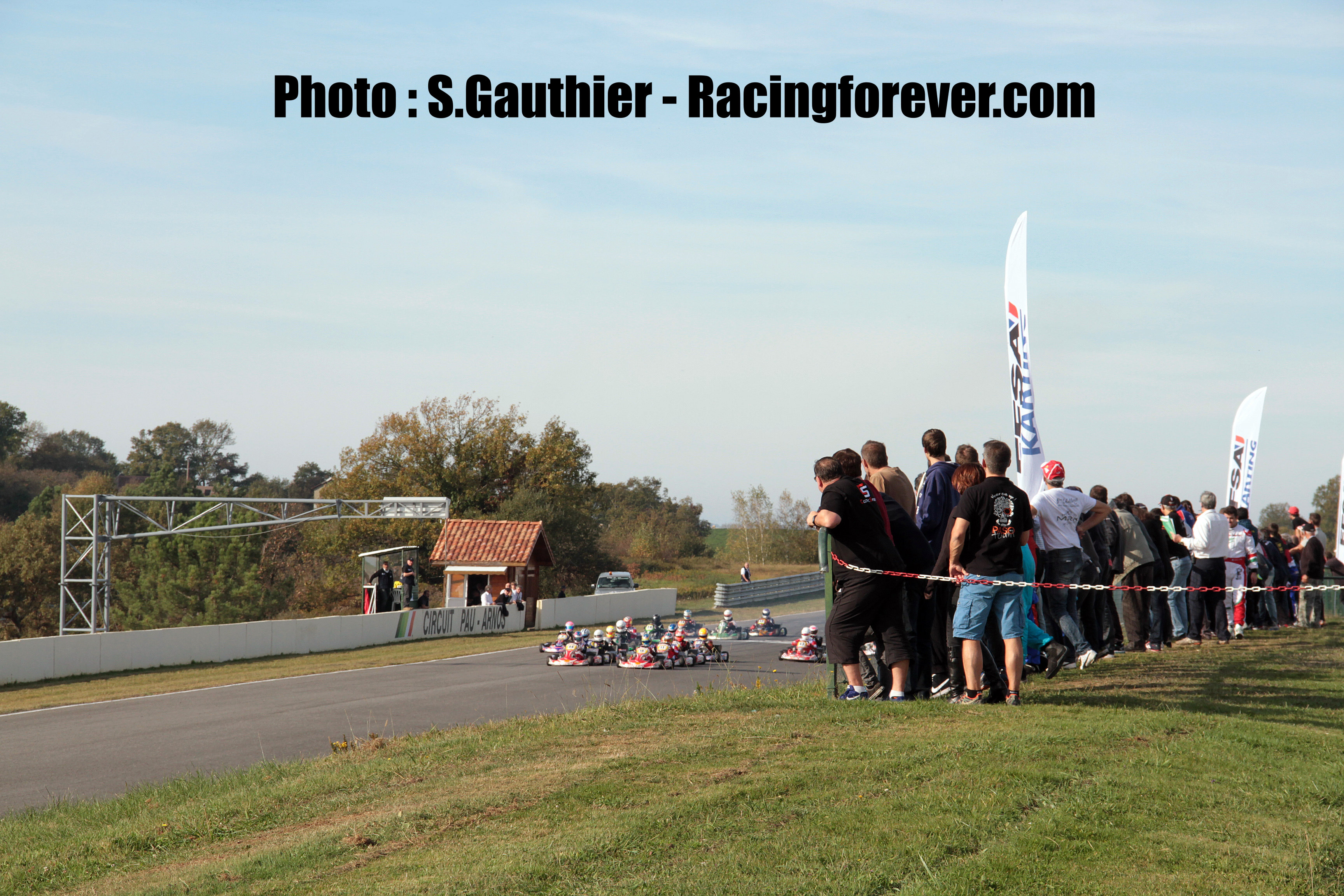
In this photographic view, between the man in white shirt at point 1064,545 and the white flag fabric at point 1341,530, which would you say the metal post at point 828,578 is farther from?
the white flag fabric at point 1341,530

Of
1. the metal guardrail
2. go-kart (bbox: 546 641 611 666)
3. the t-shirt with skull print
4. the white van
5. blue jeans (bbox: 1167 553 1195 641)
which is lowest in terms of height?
the metal guardrail

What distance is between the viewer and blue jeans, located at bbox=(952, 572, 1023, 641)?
27.1 ft

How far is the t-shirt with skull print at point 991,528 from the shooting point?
8219 millimetres

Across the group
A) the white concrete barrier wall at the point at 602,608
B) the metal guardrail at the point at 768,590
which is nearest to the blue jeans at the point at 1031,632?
the white concrete barrier wall at the point at 602,608

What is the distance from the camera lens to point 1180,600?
14.8 meters

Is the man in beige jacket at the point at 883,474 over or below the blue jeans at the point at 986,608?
over

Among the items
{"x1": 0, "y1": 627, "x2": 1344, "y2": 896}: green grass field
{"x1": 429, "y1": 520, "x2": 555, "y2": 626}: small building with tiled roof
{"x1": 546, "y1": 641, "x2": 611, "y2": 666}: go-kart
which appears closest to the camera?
{"x1": 0, "y1": 627, "x2": 1344, "y2": 896}: green grass field

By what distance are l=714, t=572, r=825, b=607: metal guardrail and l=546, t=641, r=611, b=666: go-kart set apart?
2826 centimetres

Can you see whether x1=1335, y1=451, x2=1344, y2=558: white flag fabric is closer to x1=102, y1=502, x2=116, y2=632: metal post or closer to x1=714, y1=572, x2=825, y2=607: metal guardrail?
x1=714, y1=572, x2=825, y2=607: metal guardrail

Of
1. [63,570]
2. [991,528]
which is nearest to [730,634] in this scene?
[991,528]

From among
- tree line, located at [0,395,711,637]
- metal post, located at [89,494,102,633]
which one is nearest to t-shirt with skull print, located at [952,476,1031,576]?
metal post, located at [89,494,102,633]

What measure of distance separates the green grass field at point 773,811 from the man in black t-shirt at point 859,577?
0.43 m

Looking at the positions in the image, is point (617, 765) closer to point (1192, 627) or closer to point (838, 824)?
point (838, 824)

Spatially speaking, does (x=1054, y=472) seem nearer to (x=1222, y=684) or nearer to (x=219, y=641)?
(x=1222, y=684)
